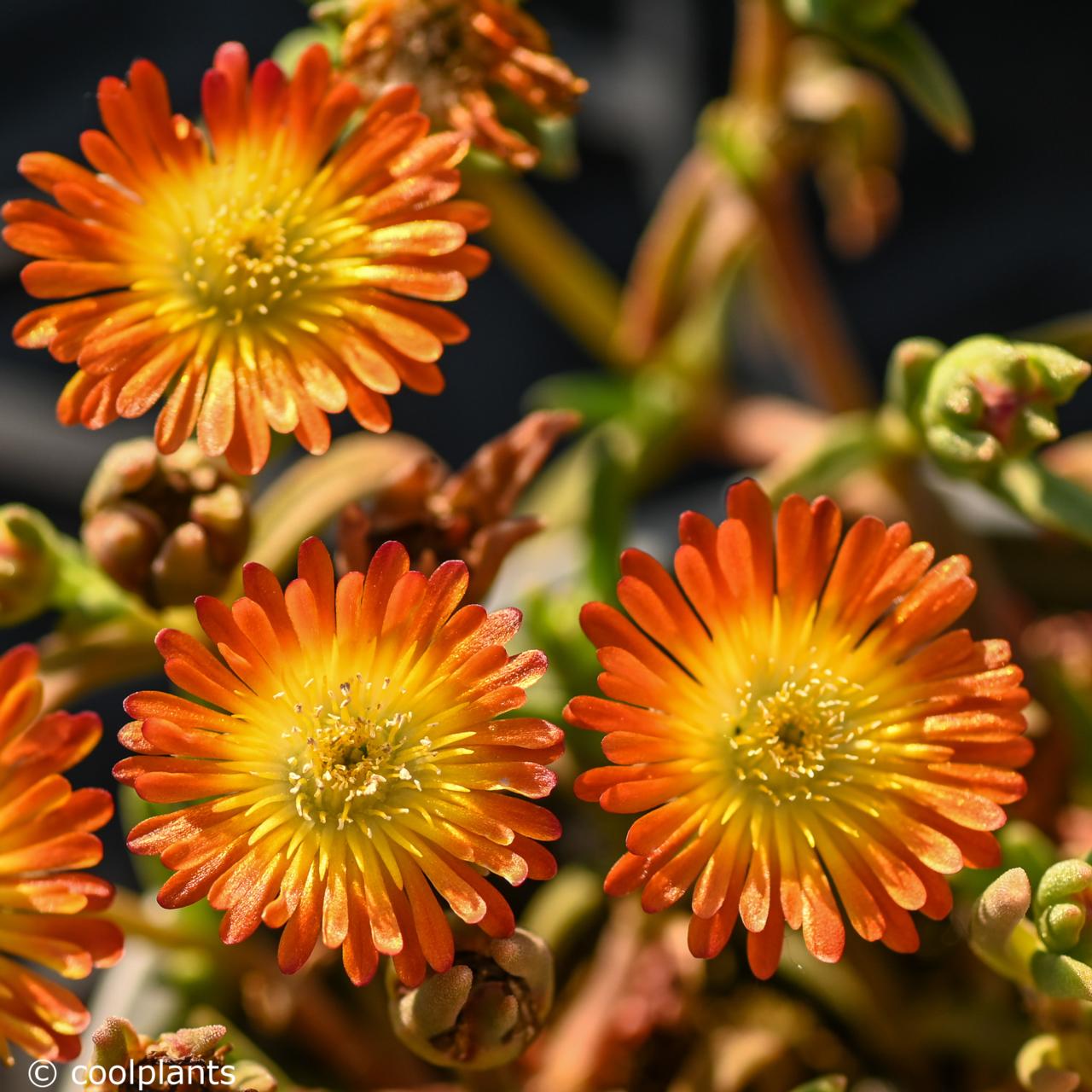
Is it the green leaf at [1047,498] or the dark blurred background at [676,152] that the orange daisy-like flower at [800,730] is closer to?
the green leaf at [1047,498]

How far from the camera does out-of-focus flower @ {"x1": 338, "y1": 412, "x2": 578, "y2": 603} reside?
470 mm

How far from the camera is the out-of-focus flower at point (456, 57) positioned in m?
0.47

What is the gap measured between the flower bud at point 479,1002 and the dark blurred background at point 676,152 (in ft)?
2.92

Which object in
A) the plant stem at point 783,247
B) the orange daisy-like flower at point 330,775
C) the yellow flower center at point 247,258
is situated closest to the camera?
the orange daisy-like flower at point 330,775

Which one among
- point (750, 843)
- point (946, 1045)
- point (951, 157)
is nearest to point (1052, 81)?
point (951, 157)

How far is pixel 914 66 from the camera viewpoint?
0.58 meters

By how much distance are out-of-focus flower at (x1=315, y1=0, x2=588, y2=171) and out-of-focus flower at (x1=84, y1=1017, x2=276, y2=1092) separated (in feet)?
0.97

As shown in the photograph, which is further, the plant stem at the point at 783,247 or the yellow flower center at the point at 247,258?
the plant stem at the point at 783,247

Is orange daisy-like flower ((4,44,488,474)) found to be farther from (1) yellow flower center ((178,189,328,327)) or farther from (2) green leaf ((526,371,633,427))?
(2) green leaf ((526,371,633,427))

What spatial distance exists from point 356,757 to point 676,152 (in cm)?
98

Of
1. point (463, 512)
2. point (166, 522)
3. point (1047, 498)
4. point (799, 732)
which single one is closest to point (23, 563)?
point (166, 522)

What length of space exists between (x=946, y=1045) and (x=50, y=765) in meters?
0.41

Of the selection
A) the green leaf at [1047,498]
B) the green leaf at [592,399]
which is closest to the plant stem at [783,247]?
the green leaf at [592,399]

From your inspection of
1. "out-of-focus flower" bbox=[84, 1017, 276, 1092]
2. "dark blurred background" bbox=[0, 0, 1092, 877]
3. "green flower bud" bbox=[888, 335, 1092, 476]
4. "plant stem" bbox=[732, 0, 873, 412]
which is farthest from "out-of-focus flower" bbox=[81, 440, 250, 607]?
"dark blurred background" bbox=[0, 0, 1092, 877]
